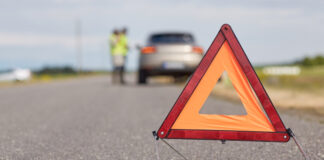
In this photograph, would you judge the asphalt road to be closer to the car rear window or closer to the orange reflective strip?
the orange reflective strip

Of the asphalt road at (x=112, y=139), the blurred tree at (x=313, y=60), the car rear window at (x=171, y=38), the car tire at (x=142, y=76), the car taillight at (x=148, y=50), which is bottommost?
the blurred tree at (x=313, y=60)

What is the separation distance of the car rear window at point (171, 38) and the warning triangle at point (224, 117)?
995cm

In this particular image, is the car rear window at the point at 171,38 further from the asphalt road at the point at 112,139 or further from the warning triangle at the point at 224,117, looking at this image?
the warning triangle at the point at 224,117

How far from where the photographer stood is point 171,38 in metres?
13.3

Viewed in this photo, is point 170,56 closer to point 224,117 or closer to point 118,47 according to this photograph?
point 118,47

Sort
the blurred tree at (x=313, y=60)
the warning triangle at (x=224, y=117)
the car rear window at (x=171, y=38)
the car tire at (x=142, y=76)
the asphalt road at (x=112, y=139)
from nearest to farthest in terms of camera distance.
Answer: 1. the warning triangle at (x=224, y=117)
2. the asphalt road at (x=112, y=139)
3. the car rear window at (x=171, y=38)
4. the car tire at (x=142, y=76)
5. the blurred tree at (x=313, y=60)

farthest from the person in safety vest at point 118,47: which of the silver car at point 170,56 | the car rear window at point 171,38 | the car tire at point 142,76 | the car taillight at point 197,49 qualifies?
the car taillight at point 197,49

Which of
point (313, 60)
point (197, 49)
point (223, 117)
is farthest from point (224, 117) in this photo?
point (313, 60)

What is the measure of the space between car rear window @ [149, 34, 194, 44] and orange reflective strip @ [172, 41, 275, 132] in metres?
9.95

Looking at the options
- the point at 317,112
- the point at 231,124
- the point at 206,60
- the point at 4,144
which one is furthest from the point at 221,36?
the point at 317,112

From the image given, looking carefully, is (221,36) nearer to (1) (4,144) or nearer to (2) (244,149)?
(2) (244,149)

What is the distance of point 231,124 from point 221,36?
28.4 inches

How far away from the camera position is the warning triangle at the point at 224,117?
9.99 ft

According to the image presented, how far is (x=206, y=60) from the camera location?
3145 mm
